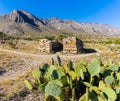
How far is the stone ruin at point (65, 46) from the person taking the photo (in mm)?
23234

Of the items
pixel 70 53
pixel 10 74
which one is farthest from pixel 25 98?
pixel 70 53

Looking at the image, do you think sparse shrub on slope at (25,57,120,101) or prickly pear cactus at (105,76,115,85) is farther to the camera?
prickly pear cactus at (105,76,115,85)

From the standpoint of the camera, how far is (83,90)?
8180mm

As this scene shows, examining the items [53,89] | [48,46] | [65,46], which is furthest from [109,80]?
[48,46]

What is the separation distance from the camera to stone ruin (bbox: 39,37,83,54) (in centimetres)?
2323

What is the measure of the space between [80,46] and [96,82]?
16.2m

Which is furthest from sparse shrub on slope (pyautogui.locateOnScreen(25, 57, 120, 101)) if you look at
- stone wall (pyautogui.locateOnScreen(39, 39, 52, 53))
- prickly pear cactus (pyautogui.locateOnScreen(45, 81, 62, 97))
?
stone wall (pyautogui.locateOnScreen(39, 39, 52, 53))

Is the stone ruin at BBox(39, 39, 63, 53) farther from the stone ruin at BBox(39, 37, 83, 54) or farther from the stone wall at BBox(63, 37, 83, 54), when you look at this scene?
the stone wall at BBox(63, 37, 83, 54)

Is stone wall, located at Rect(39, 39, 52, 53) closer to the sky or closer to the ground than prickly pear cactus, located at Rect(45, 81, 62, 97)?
closer to the sky

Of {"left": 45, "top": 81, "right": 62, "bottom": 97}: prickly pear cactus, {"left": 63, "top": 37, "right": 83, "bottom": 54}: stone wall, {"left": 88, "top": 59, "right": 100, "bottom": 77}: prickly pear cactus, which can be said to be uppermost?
{"left": 63, "top": 37, "right": 83, "bottom": 54}: stone wall

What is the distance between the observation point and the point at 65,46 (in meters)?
23.6

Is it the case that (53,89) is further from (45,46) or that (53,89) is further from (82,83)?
(45,46)

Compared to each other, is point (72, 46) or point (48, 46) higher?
point (48, 46)

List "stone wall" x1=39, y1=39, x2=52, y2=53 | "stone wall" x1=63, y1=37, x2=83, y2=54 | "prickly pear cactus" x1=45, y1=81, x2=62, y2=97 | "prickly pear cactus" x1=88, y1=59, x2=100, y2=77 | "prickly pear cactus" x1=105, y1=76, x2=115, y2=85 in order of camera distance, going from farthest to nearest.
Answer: "stone wall" x1=39, y1=39, x2=52, y2=53
"stone wall" x1=63, y1=37, x2=83, y2=54
"prickly pear cactus" x1=88, y1=59, x2=100, y2=77
"prickly pear cactus" x1=105, y1=76, x2=115, y2=85
"prickly pear cactus" x1=45, y1=81, x2=62, y2=97
